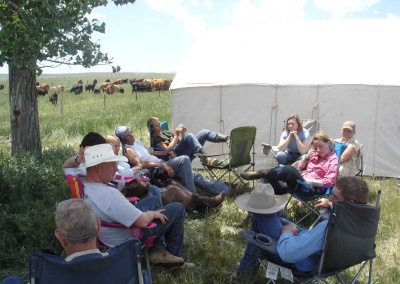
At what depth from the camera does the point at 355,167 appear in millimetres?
5180

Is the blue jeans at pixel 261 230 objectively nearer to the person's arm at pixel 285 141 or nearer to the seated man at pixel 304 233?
the seated man at pixel 304 233

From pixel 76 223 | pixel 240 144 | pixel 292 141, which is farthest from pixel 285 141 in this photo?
pixel 76 223

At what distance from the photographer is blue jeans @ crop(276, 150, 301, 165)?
20.1ft

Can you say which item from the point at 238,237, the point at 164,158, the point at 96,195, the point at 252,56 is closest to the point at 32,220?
the point at 96,195

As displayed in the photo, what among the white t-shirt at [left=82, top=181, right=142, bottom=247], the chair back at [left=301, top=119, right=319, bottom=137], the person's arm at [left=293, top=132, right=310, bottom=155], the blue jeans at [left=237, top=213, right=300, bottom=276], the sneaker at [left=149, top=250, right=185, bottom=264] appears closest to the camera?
the white t-shirt at [left=82, top=181, right=142, bottom=247]

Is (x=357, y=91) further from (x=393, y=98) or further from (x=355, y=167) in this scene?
(x=355, y=167)

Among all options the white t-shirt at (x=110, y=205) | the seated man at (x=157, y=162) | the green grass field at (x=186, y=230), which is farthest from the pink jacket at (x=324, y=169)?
the white t-shirt at (x=110, y=205)

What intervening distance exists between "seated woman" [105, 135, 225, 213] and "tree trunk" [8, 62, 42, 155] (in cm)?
209

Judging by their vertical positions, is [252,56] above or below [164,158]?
above

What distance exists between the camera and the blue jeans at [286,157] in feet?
20.1

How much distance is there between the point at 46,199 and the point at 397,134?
567cm

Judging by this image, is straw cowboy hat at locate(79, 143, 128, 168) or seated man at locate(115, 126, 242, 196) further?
seated man at locate(115, 126, 242, 196)

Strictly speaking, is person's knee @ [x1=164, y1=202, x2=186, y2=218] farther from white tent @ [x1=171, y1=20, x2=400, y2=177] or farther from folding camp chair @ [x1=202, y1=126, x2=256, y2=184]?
white tent @ [x1=171, y1=20, x2=400, y2=177]

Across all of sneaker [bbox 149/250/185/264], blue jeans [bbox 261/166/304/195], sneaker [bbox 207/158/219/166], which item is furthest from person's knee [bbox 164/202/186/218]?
sneaker [bbox 207/158/219/166]
